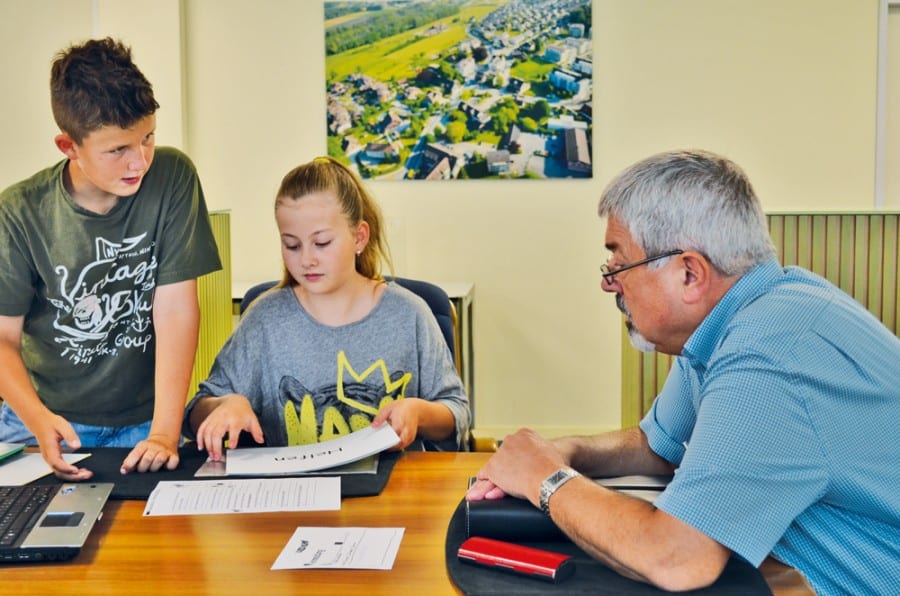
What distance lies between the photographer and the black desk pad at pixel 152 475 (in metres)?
1.48

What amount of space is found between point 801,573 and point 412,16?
3450mm

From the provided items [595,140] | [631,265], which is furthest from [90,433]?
[595,140]

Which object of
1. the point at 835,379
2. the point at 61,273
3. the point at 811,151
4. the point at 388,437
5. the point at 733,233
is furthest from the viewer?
the point at 811,151

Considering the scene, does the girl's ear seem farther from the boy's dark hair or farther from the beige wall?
the beige wall

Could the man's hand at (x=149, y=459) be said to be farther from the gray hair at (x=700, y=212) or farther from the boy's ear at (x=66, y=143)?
the gray hair at (x=700, y=212)

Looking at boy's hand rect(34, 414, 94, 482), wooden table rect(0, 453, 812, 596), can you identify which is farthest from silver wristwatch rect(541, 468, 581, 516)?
boy's hand rect(34, 414, 94, 482)

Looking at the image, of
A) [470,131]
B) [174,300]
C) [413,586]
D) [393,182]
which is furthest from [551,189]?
[413,586]

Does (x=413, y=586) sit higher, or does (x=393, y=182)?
(x=393, y=182)

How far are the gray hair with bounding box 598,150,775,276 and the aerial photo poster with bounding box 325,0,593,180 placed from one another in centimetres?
293

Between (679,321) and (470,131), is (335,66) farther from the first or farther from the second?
(679,321)

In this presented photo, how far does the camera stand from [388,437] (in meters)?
1.61

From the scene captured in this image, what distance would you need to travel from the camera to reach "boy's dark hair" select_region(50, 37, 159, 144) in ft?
5.35

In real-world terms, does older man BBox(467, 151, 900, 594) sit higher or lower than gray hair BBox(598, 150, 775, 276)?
lower

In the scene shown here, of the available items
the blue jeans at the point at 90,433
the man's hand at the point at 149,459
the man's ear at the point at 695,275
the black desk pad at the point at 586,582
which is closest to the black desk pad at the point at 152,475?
the man's hand at the point at 149,459
